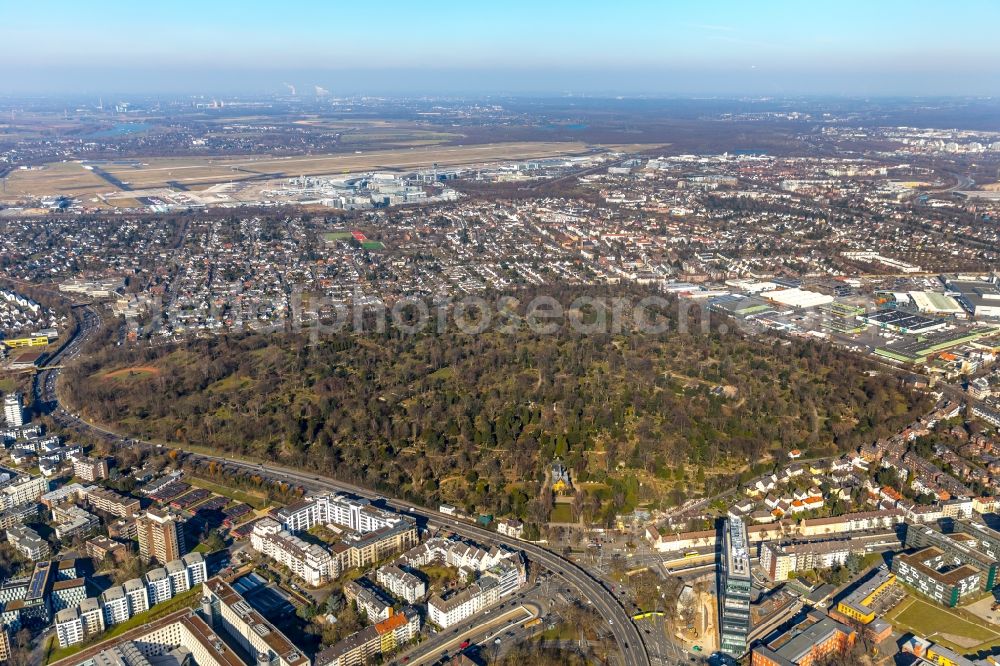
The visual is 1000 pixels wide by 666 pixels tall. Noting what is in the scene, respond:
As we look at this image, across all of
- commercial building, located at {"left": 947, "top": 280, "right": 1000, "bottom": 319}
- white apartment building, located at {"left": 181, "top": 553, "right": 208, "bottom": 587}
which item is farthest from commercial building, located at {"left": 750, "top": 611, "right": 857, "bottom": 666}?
commercial building, located at {"left": 947, "top": 280, "right": 1000, "bottom": 319}

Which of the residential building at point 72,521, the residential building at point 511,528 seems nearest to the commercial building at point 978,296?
the residential building at point 511,528

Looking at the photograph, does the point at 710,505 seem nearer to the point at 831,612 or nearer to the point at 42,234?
the point at 831,612

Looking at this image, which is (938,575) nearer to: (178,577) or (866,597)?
(866,597)

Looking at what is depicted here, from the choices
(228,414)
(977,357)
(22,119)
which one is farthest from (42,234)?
(22,119)

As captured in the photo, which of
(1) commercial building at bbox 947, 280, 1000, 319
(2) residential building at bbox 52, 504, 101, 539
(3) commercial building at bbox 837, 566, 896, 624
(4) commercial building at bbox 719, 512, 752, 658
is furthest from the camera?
(1) commercial building at bbox 947, 280, 1000, 319

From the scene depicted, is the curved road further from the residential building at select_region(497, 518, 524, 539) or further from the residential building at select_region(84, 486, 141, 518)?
the residential building at select_region(84, 486, 141, 518)

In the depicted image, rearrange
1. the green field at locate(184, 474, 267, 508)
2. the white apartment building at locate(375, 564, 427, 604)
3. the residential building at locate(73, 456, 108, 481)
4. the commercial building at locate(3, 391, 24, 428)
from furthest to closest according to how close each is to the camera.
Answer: the commercial building at locate(3, 391, 24, 428)
the residential building at locate(73, 456, 108, 481)
the green field at locate(184, 474, 267, 508)
the white apartment building at locate(375, 564, 427, 604)
